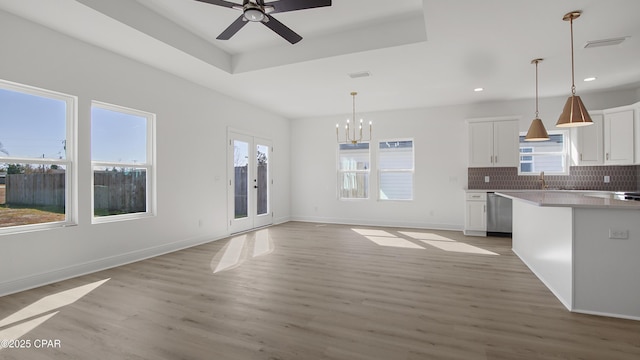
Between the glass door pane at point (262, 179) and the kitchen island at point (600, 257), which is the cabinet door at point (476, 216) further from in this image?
the glass door pane at point (262, 179)

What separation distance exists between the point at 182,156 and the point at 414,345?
4.40 metres

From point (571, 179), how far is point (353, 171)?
177 inches

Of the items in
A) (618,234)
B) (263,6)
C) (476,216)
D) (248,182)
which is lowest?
(476,216)

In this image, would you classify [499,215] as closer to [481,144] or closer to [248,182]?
[481,144]

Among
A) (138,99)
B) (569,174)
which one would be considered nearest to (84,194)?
(138,99)

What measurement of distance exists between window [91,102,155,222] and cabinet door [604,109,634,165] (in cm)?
779

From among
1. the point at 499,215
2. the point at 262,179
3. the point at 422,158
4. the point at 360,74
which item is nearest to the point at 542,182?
the point at 499,215

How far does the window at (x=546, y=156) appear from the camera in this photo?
6201 millimetres

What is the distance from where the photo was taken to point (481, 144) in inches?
252

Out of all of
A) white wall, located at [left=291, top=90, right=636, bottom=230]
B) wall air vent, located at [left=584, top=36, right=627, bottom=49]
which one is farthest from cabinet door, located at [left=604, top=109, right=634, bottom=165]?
wall air vent, located at [left=584, top=36, right=627, bottom=49]

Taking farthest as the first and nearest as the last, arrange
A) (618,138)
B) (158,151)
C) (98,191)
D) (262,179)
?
(262,179)
(618,138)
(158,151)
(98,191)

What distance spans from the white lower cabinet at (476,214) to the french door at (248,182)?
440 centimetres

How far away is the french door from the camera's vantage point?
6258 mm

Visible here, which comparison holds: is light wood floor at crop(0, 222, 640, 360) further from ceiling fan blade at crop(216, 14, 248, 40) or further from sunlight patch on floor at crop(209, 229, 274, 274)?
ceiling fan blade at crop(216, 14, 248, 40)
